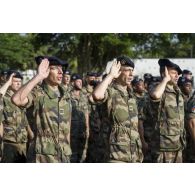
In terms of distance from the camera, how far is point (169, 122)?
19.0 ft

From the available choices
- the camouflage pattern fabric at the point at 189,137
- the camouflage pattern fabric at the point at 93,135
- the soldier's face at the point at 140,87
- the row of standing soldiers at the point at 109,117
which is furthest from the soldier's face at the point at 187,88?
the camouflage pattern fabric at the point at 93,135

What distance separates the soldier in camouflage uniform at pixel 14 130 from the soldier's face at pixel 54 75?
1373mm

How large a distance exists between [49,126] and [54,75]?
0.57 metres

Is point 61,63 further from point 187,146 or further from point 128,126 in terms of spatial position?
point 187,146

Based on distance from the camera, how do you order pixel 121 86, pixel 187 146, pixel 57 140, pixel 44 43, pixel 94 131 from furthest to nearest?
1. pixel 44 43
2. pixel 94 131
3. pixel 187 146
4. pixel 121 86
5. pixel 57 140

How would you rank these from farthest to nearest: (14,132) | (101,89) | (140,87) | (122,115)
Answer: (140,87), (14,132), (122,115), (101,89)

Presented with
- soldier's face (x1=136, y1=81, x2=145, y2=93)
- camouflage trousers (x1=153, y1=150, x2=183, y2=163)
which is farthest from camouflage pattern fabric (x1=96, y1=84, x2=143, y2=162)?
soldier's face (x1=136, y1=81, x2=145, y2=93)

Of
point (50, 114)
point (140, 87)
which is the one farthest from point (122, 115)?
point (140, 87)

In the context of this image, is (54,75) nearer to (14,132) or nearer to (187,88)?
(14,132)

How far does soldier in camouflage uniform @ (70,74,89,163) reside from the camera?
26.7 ft

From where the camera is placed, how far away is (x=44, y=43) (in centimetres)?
1978

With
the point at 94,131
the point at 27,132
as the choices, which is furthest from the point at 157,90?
the point at 94,131

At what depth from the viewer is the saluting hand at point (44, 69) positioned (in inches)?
201

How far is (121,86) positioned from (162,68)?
622 millimetres
